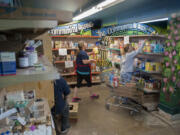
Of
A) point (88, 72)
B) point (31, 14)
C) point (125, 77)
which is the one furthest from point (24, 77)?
point (88, 72)

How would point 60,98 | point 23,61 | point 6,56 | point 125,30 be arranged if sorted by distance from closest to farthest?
point 6,56 < point 23,61 < point 60,98 < point 125,30

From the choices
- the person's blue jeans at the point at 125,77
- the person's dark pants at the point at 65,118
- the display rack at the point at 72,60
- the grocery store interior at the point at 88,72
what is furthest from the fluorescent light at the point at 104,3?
the display rack at the point at 72,60

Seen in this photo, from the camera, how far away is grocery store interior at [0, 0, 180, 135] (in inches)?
31.9

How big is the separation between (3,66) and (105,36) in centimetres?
580

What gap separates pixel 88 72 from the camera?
453cm

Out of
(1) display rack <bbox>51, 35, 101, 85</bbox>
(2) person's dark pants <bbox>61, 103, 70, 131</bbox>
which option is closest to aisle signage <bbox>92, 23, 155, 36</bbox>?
(1) display rack <bbox>51, 35, 101, 85</bbox>

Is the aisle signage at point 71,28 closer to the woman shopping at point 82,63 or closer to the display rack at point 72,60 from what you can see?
the display rack at point 72,60

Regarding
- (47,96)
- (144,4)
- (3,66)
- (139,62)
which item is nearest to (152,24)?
(144,4)

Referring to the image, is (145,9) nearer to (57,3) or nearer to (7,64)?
(57,3)

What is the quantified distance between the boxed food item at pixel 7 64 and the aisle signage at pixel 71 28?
18.3 feet

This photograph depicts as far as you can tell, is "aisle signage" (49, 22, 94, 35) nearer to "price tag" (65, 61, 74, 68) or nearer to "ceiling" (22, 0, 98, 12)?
"price tag" (65, 61, 74, 68)

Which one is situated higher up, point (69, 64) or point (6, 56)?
point (6, 56)

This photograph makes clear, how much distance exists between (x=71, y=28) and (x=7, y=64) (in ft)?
19.4

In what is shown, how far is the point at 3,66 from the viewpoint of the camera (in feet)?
2.43
